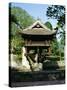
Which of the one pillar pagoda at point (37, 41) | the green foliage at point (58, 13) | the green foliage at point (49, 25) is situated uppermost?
the green foliage at point (58, 13)

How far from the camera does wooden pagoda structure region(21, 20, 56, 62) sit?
317cm

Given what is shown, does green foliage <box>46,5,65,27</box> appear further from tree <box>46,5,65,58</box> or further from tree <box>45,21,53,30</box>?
tree <box>45,21,53,30</box>

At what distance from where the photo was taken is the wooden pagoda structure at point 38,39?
3.17m

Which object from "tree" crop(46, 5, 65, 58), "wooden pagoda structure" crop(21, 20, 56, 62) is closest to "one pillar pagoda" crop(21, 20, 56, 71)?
"wooden pagoda structure" crop(21, 20, 56, 62)

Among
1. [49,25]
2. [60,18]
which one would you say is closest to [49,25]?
[49,25]

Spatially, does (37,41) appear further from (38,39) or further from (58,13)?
(58,13)

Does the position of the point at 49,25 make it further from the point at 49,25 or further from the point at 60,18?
the point at 60,18

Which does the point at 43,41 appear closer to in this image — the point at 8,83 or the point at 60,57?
the point at 60,57

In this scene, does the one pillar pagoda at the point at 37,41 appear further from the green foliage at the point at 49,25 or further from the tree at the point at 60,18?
the tree at the point at 60,18

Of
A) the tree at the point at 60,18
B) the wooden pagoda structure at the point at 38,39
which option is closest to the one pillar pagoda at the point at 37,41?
the wooden pagoda structure at the point at 38,39

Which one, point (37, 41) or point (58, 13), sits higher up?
point (58, 13)

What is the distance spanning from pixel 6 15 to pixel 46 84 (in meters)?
1.03

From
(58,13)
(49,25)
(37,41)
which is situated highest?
(58,13)

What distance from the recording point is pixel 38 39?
3.20 meters
